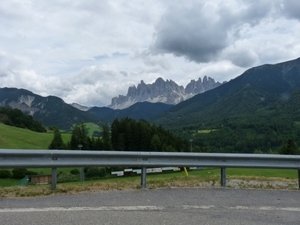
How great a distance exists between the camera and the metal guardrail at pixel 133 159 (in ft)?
23.3

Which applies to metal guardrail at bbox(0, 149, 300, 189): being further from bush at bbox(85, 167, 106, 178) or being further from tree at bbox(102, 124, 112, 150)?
tree at bbox(102, 124, 112, 150)

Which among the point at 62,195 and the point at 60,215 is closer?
the point at 60,215

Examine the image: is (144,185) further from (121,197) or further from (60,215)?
(60,215)

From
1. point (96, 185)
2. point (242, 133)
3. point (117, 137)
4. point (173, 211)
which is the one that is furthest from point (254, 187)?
point (242, 133)

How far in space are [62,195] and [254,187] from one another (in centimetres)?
502

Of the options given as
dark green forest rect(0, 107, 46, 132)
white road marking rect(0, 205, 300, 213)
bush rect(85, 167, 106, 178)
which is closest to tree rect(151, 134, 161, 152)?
bush rect(85, 167, 106, 178)

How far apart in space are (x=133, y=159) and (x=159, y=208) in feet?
6.62

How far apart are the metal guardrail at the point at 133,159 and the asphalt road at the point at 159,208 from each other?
73 cm

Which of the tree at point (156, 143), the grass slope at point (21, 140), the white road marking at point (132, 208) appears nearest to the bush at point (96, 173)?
the white road marking at point (132, 208)

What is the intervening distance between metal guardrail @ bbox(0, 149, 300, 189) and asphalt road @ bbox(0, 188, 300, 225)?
0.73 m

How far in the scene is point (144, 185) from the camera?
8109mm

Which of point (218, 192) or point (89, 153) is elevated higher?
point (89, 153)

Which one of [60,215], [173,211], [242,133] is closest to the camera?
[60,215]

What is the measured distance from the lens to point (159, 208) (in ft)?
20.5
